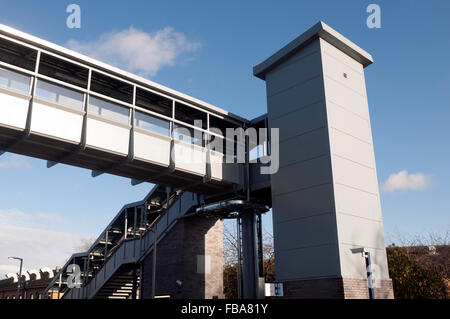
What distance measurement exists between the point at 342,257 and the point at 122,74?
1230 cm

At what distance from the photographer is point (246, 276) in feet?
74.6

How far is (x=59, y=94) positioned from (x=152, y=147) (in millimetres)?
4440

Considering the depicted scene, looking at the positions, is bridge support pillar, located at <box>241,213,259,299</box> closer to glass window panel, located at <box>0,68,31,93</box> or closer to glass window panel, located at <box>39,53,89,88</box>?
glass window panel, located at <box>39,53,89,88</box>

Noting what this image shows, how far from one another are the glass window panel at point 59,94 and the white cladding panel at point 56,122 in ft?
1.17

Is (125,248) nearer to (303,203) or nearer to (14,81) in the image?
(303,203)

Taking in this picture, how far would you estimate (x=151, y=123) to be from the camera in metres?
19.9

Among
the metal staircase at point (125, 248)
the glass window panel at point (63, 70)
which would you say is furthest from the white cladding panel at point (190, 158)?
the glass window panel at point (63, 70)

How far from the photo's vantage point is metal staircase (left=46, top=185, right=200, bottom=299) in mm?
27641

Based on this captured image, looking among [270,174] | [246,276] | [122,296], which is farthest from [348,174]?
[122,296]

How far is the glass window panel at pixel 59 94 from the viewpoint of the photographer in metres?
16.9

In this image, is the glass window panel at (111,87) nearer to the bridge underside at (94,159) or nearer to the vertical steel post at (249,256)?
the bridge underside at (94,159)

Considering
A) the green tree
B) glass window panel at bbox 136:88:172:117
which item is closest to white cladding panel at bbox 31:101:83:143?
glass window panel at bbox 136:88:172:117

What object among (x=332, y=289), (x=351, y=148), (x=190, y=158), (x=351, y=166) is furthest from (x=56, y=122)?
(x=351, y=148)

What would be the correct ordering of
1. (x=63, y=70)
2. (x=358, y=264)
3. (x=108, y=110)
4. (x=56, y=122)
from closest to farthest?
(x=56, y=122), (x=358, y=264), (x=108, y=110), (x=63, y=70)
